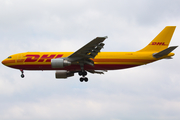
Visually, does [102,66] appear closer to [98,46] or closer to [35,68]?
[98,46]

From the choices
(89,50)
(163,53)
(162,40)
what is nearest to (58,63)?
(89,50)

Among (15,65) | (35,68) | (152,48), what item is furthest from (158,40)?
(15,65)

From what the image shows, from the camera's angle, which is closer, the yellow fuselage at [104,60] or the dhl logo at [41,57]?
the yellow fuselage at [104,60]

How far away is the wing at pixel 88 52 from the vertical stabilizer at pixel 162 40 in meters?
7.57

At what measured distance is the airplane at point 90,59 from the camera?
120 ft

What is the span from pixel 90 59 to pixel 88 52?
5.80ft

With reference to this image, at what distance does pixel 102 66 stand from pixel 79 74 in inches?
133

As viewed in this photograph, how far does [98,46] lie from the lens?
35.1 meters

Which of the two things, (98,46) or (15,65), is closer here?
(98,46)

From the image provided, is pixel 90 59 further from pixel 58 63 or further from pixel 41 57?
pixel 41 57

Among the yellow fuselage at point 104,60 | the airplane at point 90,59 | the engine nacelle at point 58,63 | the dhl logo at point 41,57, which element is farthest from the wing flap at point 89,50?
the dhl logo at point 41,57

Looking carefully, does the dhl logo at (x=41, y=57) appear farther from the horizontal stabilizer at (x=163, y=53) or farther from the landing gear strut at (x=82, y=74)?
the horizontal stabilizer at (x=163, y=53)

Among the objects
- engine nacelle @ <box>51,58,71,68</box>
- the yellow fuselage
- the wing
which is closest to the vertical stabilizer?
the yellow fuselage

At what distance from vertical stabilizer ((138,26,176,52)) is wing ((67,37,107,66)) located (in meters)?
7.57
